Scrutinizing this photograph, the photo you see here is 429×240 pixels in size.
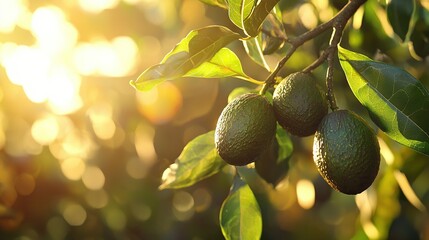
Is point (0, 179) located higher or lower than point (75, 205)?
higher

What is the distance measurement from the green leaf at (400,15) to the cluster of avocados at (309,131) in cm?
43

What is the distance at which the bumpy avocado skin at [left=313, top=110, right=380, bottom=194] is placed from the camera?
38.6 inches

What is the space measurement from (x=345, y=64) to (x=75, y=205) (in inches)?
104

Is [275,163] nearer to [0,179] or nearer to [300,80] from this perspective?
[300,80]

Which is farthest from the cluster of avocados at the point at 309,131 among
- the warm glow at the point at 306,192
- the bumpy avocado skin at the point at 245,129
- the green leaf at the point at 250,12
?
the warm glow at the point at 306,192

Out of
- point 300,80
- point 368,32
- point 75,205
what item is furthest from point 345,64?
point 75,205

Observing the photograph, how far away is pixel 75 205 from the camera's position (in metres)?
3.45

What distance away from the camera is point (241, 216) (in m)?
1.20

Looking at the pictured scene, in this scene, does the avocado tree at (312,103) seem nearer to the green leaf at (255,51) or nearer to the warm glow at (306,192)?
the green leaf at (255,51)

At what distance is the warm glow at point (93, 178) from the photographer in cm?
338

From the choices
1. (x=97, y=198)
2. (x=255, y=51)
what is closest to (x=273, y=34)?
(x=255, y=51)

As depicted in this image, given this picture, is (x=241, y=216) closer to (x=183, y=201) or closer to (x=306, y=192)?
(x=306, y=192)

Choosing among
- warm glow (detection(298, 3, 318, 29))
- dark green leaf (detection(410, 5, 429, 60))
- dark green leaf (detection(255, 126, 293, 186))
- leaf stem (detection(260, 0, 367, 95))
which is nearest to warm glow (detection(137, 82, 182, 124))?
warm glow (detection(298, 3, 318, 29))

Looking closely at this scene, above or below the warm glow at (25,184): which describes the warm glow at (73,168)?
below
